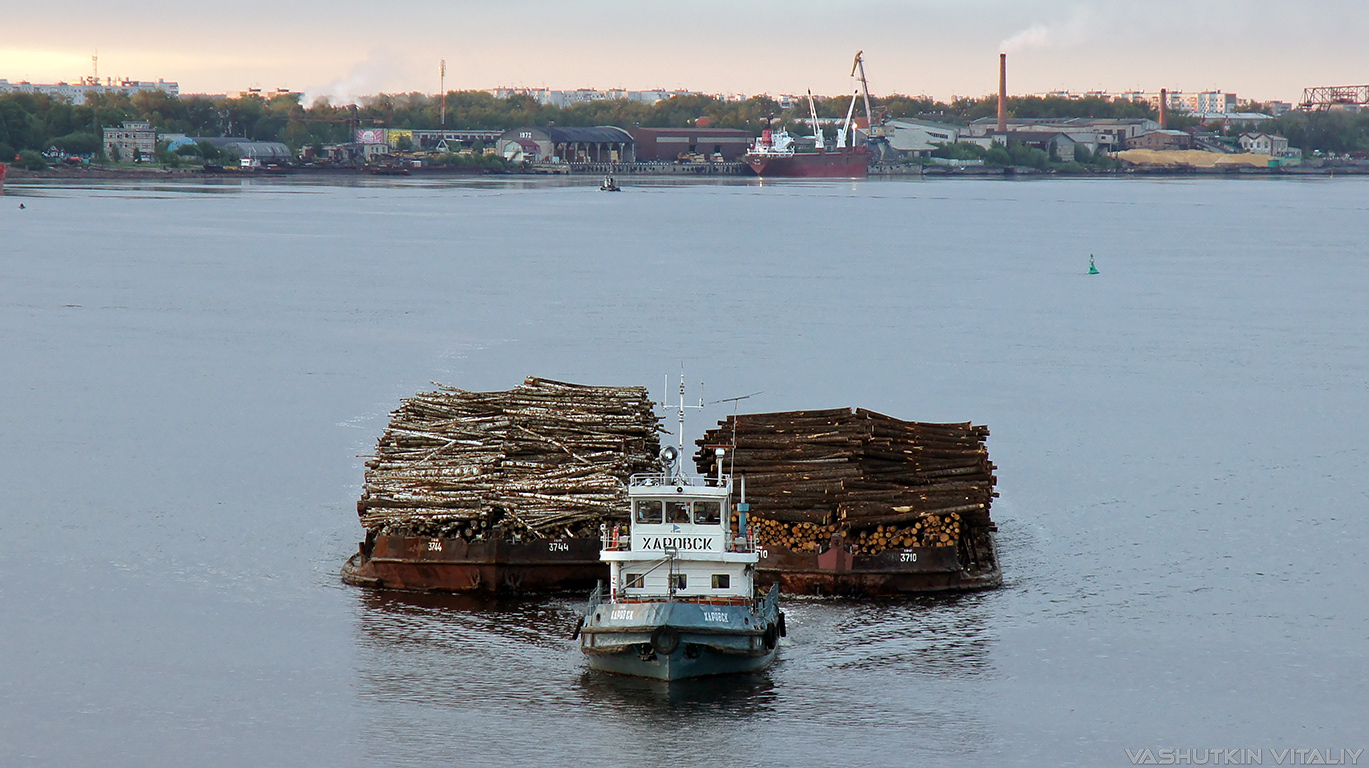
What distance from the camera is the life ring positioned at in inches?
1192

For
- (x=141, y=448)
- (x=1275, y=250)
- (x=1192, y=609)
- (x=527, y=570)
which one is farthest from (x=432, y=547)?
(x=1275, y=250)

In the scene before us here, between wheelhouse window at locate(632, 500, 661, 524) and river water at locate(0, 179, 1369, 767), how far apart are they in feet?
11.4

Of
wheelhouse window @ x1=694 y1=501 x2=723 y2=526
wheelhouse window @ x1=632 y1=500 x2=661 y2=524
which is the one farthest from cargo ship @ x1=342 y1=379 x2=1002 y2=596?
wheelhouse window @ x1=632 y1=500 x2=661 y2=524

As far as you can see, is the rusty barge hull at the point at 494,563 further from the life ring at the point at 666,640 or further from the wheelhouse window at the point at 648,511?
the life ring at the point at 666,640

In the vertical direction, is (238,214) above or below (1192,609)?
above

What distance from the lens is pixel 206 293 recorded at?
109 metres

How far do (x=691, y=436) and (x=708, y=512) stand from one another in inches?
935

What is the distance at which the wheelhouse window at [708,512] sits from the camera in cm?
3136

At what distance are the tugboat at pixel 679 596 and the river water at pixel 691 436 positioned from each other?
0.82 m

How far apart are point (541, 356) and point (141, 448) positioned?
25.3 m

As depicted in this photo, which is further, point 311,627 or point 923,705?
point 311,627

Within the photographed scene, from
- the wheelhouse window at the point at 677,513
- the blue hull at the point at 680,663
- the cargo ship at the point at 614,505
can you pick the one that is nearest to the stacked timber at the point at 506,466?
the cargo ship at the point at 614,505

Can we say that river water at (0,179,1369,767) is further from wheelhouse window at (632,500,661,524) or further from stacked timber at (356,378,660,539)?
wheelhouse window at (632,500,661,524)

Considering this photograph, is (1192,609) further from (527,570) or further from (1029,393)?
(1029,393)
